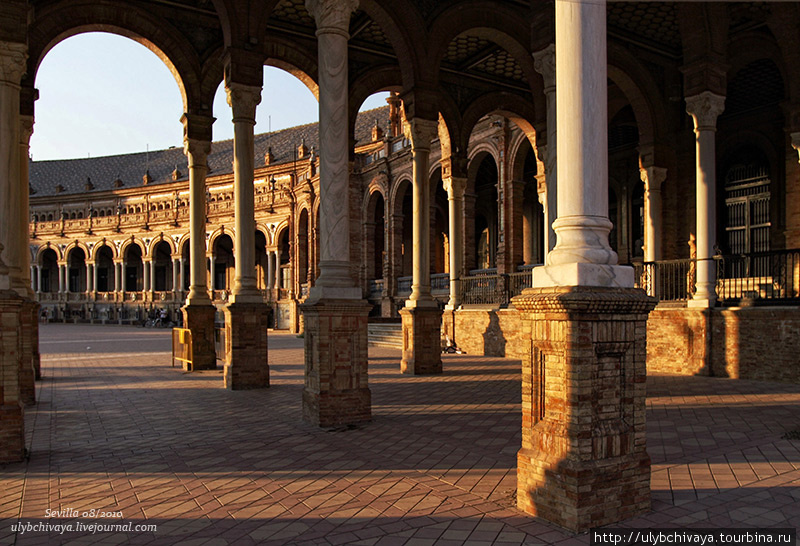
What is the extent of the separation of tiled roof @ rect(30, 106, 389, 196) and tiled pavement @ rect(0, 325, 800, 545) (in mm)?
38880

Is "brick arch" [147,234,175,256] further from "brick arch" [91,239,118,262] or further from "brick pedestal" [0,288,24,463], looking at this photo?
"brick pedestal" [0,288,24,463]

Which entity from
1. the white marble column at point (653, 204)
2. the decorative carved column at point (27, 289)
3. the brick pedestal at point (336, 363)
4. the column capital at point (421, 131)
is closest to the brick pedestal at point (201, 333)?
the decorative carved column at point (27, 289)

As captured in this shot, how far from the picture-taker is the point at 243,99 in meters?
11.0

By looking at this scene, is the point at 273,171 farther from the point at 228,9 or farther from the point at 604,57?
the point at 604,57

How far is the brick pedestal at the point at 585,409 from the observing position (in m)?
4.07

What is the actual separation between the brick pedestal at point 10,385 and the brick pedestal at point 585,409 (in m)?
5.03

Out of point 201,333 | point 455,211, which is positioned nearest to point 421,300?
point 455,211

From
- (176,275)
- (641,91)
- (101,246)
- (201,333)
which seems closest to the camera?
(201,333)

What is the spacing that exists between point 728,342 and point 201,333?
11.3 meters

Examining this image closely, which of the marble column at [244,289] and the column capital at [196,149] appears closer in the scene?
the marble column at [244,289]

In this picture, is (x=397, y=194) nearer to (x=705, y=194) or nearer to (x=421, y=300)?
(x=421, y=300)

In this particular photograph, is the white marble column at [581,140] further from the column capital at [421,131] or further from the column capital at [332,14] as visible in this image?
the column capital at [421,131]

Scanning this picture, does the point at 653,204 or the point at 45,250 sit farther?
the point at 45,250

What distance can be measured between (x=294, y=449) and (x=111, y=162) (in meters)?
59.6
